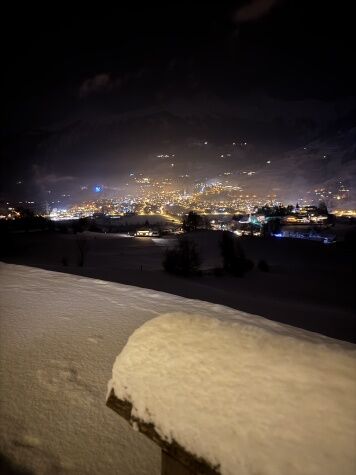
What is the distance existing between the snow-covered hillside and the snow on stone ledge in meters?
1.08

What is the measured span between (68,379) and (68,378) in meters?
0.02

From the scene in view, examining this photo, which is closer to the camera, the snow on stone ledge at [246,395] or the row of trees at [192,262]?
the snow on stone ledge at [246,395]

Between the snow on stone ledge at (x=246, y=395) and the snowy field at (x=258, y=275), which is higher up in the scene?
the snow on stone ledge at (x=246, y=395)

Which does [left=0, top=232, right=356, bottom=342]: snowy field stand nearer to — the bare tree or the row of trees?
the bare tree

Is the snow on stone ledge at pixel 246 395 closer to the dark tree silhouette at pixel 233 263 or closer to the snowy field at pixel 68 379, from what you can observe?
the snowy field at pixel 68 379

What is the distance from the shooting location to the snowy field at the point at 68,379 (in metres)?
2.63

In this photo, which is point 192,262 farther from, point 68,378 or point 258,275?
point 68,378

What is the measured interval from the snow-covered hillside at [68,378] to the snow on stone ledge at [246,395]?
42.4 inches

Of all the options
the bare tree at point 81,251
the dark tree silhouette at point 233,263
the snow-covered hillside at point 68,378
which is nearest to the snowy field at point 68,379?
the snow-covered hillside at point 68,378

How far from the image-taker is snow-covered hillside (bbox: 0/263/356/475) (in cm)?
264

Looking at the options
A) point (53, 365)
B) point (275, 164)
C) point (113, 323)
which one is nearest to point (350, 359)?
point (53, 365)

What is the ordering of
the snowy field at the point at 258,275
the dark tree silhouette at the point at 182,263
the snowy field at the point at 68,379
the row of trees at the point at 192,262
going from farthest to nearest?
1. the row of trees at the point at 192,262
2. the dark tree silhouette at the point at 182,263
3. the snowy field at the point at 258,275
4. the snowy field at the point at 68,379

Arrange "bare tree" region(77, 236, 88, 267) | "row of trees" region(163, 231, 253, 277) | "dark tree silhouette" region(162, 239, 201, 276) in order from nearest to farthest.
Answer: "dark tree silhouette" region(162, 239, 201, 276), "row of trees" region(163, 231, 253, 277), "bare tree" region(77, 236, 88, 267)

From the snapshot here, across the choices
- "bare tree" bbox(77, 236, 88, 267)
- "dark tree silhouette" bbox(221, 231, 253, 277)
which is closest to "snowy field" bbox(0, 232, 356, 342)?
"bare tree" bbox(77, 236, 88, 267)
